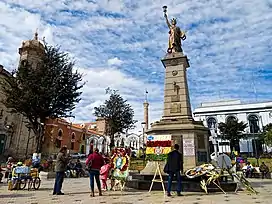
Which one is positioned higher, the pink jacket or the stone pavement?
the pink jacket

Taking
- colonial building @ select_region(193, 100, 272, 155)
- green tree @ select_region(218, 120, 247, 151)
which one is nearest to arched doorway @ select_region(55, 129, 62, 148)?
colonial building @ select_region(193, 100, 272, 155)

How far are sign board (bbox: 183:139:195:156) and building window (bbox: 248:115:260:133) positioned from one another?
45115mm

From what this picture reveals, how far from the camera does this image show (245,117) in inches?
1991

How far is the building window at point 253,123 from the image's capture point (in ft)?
162

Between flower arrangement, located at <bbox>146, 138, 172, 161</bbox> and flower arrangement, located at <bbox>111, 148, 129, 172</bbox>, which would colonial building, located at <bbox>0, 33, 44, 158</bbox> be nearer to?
flower arrangement, located at <bbox>111, 148, 129, 172</bbox>

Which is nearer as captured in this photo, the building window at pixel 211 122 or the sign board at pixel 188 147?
the sign board at pixel 188 147

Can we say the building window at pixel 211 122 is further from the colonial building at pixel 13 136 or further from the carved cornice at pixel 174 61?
the carved cornice at pixel 174 61

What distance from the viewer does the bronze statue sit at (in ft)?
43.1

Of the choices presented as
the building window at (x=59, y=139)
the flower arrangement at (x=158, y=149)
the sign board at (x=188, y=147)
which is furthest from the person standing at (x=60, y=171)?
the building window at (x=59, y=139)

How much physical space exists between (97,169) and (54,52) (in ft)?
48.4

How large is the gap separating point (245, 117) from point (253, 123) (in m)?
2.02

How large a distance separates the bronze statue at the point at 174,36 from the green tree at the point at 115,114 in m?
20.1

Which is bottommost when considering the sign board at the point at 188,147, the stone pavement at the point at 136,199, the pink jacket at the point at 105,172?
the stone pavement at the point at 136,199

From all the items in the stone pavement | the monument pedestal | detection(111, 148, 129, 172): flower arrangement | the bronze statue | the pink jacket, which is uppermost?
the bronze statue
